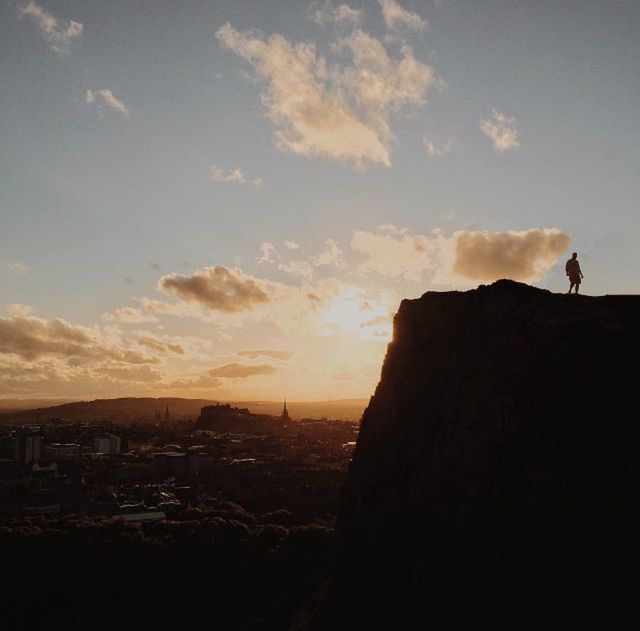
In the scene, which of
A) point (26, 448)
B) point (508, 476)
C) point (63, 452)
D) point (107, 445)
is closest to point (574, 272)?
point (508, 476)

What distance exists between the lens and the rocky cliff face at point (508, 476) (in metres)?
11.2

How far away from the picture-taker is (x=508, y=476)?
43.9ft

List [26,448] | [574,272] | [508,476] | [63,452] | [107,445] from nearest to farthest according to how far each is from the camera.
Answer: [508,476] → [574,272] → [26,448] → [63,452] → [107,445]

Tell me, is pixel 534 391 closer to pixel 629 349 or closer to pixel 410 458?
pixel 629 349

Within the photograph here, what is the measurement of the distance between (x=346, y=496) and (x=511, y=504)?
36.2 ft

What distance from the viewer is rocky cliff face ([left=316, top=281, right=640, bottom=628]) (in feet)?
36.8

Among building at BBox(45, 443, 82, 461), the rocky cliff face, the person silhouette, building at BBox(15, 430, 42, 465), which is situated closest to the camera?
the rocky cliff face

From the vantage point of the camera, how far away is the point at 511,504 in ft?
42.5

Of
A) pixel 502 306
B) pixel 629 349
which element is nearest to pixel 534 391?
pixel 629 349

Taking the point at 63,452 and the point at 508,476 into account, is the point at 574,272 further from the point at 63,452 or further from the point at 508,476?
the point at 63,452

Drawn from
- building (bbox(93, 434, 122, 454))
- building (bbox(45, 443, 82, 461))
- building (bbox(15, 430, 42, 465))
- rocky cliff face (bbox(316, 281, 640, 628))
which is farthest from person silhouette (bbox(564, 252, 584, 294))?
building (bbox(93, 434, 122, 454))

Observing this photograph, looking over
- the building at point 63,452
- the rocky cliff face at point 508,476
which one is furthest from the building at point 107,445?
the rocky cliff face at point 508,476

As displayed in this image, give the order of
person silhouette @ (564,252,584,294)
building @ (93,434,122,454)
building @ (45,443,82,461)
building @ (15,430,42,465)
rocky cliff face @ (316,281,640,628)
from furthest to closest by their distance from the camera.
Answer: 1. building @ (93,434,122,454)
2. building @ (45,443,82,461)
3. building @ (15,430,42,465)
4. person silhouette @ (564,252,584,294)
5. rocky cliff face @ (316,281,640,628)

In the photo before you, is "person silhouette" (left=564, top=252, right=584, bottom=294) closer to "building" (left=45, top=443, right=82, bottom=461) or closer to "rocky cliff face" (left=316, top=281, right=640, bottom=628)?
"rocky cliff face" (left=316, top=281, right=640, bottom=628)
